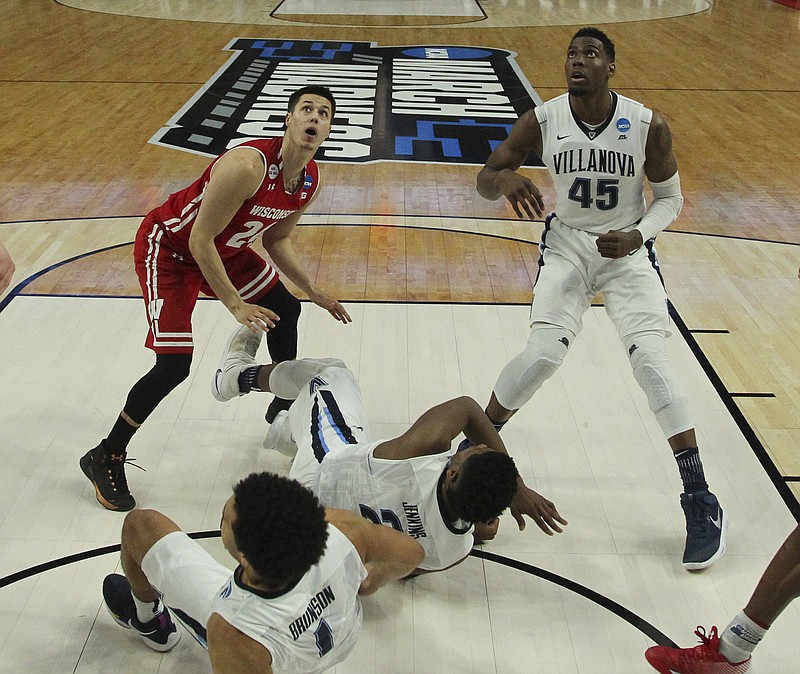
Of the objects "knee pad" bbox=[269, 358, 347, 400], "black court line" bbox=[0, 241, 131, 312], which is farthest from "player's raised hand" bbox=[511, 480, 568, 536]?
"black court line" bbox=[0, 241, 131, 312]

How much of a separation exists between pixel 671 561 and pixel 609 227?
4.13 ft

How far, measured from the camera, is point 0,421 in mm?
4047

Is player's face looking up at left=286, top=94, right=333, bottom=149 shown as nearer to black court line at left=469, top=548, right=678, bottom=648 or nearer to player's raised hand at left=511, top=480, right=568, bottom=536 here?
player's raised hand at left=511, top=480, right=568, bottom=536

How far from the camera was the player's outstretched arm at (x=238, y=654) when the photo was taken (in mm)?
2107

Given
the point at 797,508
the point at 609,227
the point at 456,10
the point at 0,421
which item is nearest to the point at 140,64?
the point at 456,10

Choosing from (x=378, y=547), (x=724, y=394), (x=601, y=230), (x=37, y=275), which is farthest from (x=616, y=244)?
(x=37, y=275)

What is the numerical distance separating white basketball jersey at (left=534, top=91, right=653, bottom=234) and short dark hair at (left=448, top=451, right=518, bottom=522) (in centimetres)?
145

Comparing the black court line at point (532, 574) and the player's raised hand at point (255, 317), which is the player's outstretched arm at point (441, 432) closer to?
the black court line at point (532, 574)

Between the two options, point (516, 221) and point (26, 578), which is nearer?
point (26, 578)

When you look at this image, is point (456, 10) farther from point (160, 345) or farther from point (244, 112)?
point (160, 345)

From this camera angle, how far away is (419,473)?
8.91 feet

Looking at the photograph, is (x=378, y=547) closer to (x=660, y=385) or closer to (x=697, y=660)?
(x=697, y=660)

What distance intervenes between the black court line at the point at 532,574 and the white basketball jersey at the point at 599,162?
1.30 m

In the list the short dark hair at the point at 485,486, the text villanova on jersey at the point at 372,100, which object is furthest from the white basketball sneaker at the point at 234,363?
the text villanova on jersey at the point at 372,100
